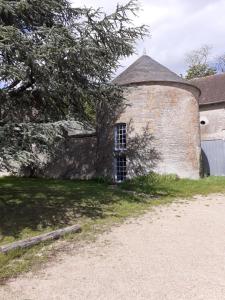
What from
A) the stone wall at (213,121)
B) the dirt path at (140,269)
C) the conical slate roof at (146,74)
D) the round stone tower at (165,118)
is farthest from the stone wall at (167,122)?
the dirt path at (140,269)

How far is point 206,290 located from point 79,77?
756 cm

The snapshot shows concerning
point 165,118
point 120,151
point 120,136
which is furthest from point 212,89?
point 120,151

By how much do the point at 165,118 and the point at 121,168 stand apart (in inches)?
135

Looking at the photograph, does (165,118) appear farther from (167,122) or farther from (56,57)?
(56,57)

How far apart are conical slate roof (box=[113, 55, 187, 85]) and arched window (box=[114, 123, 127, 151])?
2203 mm

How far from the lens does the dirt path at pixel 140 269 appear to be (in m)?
5.34

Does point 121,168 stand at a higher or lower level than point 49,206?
higher

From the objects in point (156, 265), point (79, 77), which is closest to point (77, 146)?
point (79, 77)

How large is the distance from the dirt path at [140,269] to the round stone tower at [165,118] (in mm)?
10197

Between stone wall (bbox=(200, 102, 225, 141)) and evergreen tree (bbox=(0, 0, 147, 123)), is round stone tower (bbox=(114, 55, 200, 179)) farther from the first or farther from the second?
stone wall (bbox=(200, 102, 225, 141))

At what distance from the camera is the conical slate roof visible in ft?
65.0

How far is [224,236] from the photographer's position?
834 centimetres

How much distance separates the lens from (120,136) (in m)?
20.5

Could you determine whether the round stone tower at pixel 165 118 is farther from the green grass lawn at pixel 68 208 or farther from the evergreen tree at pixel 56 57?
the evergreen tree at pixel 56 57
